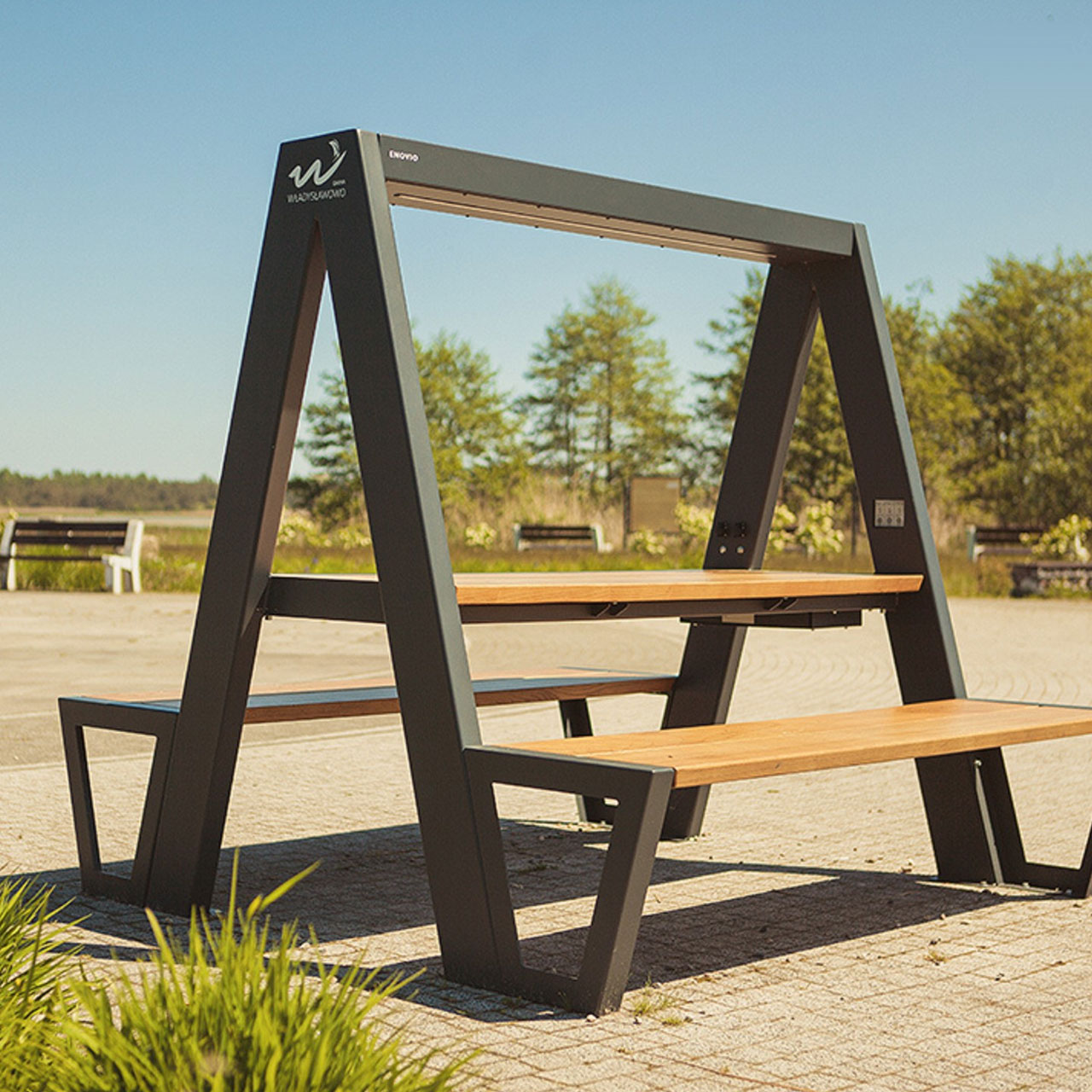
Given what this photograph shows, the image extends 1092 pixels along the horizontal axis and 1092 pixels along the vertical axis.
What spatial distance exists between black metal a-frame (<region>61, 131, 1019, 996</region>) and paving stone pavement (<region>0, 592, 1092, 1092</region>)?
1.12ft

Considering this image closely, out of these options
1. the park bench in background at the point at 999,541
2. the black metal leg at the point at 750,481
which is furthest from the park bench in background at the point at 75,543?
the black metal leg at the point at 750,481

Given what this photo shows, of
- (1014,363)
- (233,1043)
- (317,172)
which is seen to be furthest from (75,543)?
(1014,363)

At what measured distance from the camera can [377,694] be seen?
19.6ft

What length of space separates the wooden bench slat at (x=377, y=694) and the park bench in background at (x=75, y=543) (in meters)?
18.7

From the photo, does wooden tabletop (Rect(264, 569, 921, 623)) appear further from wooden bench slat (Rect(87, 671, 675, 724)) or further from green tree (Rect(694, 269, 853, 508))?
green tree (Rect(694, 269, 853, 508))

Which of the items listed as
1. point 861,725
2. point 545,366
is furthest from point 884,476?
point 545,366

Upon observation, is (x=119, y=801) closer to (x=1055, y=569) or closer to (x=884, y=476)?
(x=884, y=476)

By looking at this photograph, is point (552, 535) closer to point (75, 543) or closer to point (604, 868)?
point (75, 543)

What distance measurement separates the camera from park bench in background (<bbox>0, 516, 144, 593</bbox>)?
24.8m

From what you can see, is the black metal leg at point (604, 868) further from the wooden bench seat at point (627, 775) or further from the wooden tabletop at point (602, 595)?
the wooden tabletop at point (602, 595)

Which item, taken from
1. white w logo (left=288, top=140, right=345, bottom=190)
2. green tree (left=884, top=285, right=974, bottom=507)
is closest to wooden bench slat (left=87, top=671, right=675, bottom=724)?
white w logo (left=288, top=140, right=345, bottom=190)

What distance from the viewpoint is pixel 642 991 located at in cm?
442

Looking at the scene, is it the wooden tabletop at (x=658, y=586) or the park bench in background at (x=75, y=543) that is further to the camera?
the park bench in background at (x=75, y=543)

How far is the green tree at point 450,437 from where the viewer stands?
49.2 m
